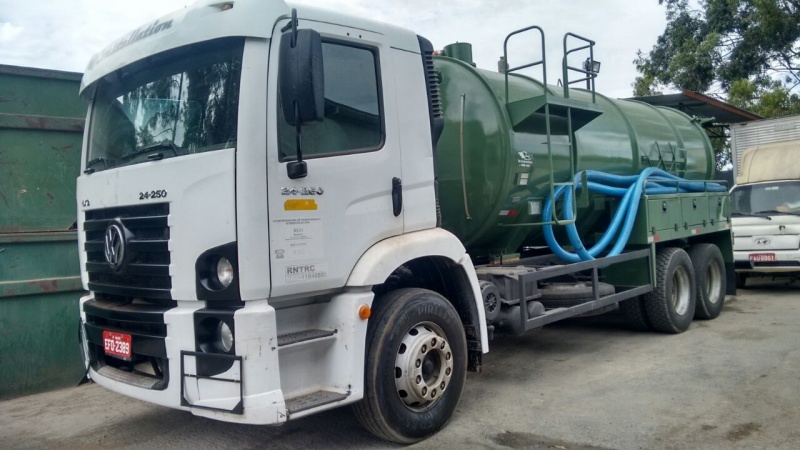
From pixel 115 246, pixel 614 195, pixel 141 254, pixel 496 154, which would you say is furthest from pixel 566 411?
pixel 115 246

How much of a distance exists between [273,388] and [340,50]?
2.11 metres

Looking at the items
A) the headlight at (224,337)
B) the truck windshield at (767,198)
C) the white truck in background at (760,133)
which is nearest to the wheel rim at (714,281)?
the truck windshield at (767,198)

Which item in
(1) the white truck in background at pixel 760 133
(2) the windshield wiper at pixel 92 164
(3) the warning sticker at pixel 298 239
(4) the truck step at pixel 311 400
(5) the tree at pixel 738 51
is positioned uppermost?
(5) the tree at pixel 738 51

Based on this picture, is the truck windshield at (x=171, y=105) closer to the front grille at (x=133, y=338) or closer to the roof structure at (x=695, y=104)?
the front grille at (x=133, y=338)

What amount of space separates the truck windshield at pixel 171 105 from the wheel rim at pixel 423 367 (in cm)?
174

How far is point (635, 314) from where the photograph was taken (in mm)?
8211

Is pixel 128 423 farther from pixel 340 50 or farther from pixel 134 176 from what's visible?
pixel 340 50

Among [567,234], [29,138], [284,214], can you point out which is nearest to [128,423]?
[284,214]

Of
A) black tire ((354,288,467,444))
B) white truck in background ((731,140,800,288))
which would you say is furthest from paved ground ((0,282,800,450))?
white truck in background ((731,140,800,288))

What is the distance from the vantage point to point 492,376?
644cm

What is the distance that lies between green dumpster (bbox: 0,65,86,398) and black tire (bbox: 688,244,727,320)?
734 cm

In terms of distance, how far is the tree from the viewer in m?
19.8

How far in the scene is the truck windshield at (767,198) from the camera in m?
11.8

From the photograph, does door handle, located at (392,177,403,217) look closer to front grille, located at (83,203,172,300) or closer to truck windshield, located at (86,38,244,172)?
truck windshield, located at (86,38,244,172)
